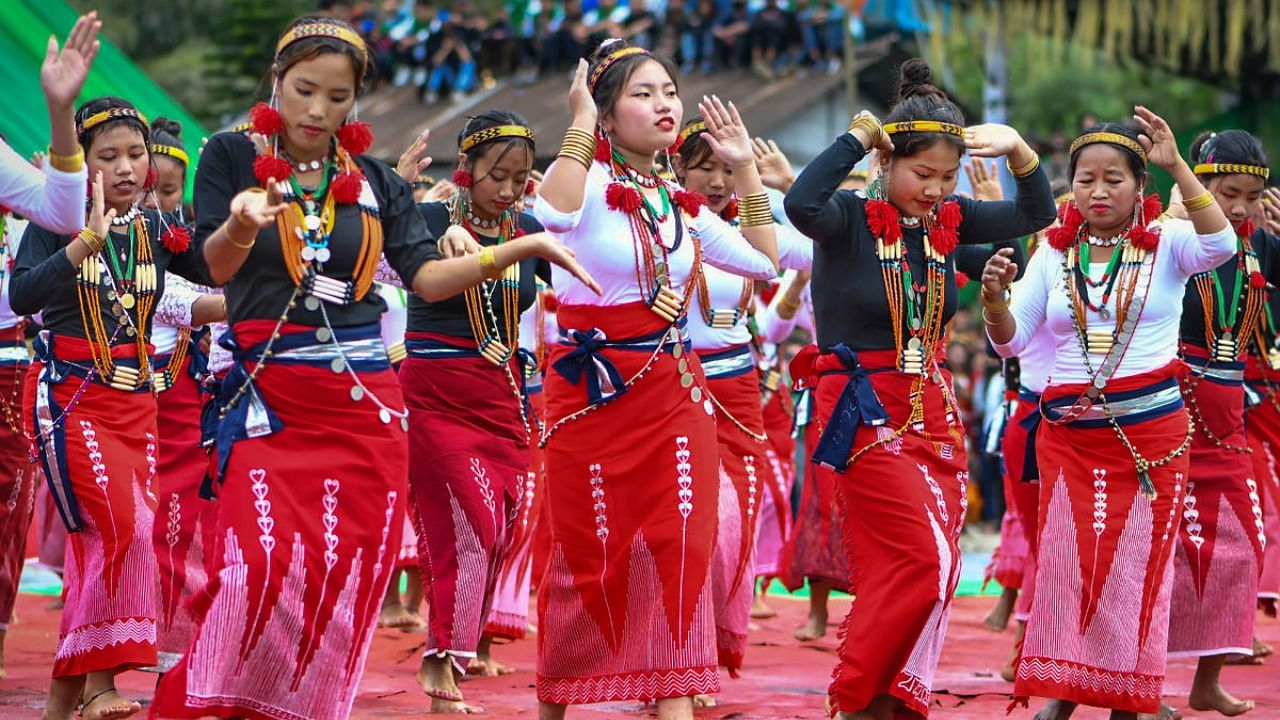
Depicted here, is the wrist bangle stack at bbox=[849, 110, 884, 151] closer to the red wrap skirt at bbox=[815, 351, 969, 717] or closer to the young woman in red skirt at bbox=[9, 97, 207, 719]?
the red wrap skirt at bbox=[815, 351, 969, 717]

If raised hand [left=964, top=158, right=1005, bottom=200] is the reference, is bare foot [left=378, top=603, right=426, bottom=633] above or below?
below

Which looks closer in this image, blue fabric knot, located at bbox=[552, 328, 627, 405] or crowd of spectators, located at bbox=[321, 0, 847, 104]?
blue fabric knot, located at bbox=[552, 328, 627, 405]

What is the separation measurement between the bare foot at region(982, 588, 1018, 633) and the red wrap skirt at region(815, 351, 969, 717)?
11.5 feet

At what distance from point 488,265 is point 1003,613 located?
5244 millimetres

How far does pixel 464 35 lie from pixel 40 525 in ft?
59.6

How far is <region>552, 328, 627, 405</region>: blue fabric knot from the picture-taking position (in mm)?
5469

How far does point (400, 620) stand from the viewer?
8.69 meters

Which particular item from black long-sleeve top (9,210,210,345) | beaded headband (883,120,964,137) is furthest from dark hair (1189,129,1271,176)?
black long-sleeve top (9,210,210,345)

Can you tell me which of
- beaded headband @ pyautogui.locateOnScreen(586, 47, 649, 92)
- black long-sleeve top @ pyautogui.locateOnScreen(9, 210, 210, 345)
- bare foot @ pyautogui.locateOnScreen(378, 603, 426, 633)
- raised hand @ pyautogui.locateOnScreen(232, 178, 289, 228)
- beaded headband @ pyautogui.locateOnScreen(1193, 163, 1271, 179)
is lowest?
bare foot @ pyautogui.locateOnScreen(378, 603, 426, 633)

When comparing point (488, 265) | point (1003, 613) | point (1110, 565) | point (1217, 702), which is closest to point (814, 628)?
point (1003, 613)

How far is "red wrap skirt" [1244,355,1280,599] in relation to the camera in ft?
24.0

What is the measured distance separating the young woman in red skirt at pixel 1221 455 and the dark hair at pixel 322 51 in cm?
359

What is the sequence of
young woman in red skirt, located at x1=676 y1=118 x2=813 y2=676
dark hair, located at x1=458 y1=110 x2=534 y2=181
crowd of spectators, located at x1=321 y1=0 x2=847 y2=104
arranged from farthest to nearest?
crowd of spectators, located at x1=321 y1=0 x2=847 y2=104 → young woman in red skirt, located at x1=676 y1=118 x2=813 y2=676 → dark hair, located at x1=458 y1=110 x2=534 y2=181

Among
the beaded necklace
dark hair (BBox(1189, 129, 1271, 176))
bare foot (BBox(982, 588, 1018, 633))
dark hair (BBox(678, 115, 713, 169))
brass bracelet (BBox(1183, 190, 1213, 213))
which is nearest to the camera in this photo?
brass bracelet (BBox(1183, 190, 1213, 213))
